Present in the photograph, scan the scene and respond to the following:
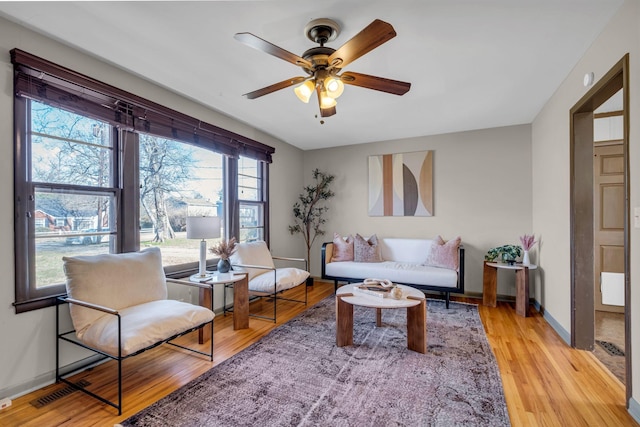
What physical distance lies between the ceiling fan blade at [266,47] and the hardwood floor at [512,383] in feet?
7.67

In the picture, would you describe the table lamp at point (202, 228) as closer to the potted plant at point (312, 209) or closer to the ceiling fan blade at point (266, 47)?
the ceiling fan blade at point (266, 47)

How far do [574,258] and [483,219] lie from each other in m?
1.78

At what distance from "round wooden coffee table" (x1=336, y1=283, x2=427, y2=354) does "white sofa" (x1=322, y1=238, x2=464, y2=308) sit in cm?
116

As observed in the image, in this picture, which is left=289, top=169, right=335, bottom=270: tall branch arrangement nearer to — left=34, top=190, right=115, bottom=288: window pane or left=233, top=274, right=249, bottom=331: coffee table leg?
left=233, top=274, right=249, bottom=331: coffee table leg

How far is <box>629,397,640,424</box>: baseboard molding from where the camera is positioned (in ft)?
5.54

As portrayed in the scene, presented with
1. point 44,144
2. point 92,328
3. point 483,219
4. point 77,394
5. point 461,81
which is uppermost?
point 461,81

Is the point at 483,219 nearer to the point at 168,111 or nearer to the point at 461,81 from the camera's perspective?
the point at 461,81

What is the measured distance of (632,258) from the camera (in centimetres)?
176

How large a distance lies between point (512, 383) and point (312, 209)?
12.7 feet

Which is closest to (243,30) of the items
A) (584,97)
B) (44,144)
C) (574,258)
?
(44,144)

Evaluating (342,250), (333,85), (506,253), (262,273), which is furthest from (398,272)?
(333,85)

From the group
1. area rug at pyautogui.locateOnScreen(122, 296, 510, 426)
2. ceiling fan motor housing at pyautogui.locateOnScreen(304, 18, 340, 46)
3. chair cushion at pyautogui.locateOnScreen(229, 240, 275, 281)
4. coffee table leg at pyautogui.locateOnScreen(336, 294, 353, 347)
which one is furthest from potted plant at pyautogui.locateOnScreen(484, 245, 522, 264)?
ceiling fan motor housing at pyautogui.locateOnScreen(304, 18, 340, 46)

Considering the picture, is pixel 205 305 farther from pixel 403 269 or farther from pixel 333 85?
pixel 403 269

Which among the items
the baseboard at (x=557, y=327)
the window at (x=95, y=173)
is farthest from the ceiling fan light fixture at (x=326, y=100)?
the baseboard at (x=557, y=327)
